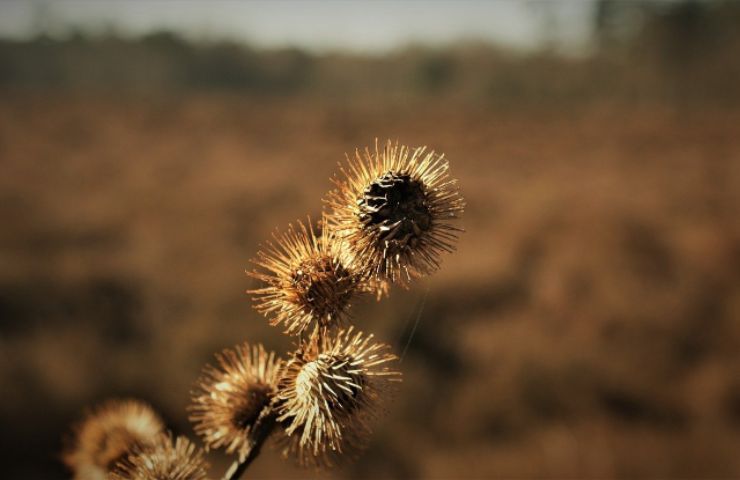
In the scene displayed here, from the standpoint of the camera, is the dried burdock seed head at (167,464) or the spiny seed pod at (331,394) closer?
the spiny seed pod at (331,394)

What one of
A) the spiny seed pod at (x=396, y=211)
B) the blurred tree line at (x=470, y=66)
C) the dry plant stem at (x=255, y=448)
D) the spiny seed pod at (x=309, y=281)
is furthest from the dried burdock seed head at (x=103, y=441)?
the blurred tree line at (x=470, y=66)

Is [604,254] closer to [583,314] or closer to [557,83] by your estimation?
[583,314]

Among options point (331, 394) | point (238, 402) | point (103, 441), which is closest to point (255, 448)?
point (331, 394)

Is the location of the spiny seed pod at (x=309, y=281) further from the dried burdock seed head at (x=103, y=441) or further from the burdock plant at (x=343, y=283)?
the dried burdock seed head at (x=103, y=441)

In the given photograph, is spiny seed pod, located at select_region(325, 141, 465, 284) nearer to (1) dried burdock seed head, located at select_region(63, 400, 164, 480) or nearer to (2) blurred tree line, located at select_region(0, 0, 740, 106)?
(1) dried burdock seed head, located at select_region(63, 400, 164, 480)

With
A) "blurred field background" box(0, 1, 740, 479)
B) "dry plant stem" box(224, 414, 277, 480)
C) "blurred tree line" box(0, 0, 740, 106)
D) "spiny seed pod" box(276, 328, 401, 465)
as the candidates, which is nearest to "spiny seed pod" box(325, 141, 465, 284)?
"spiny seed pod" box(276, 328, 401, 465)
